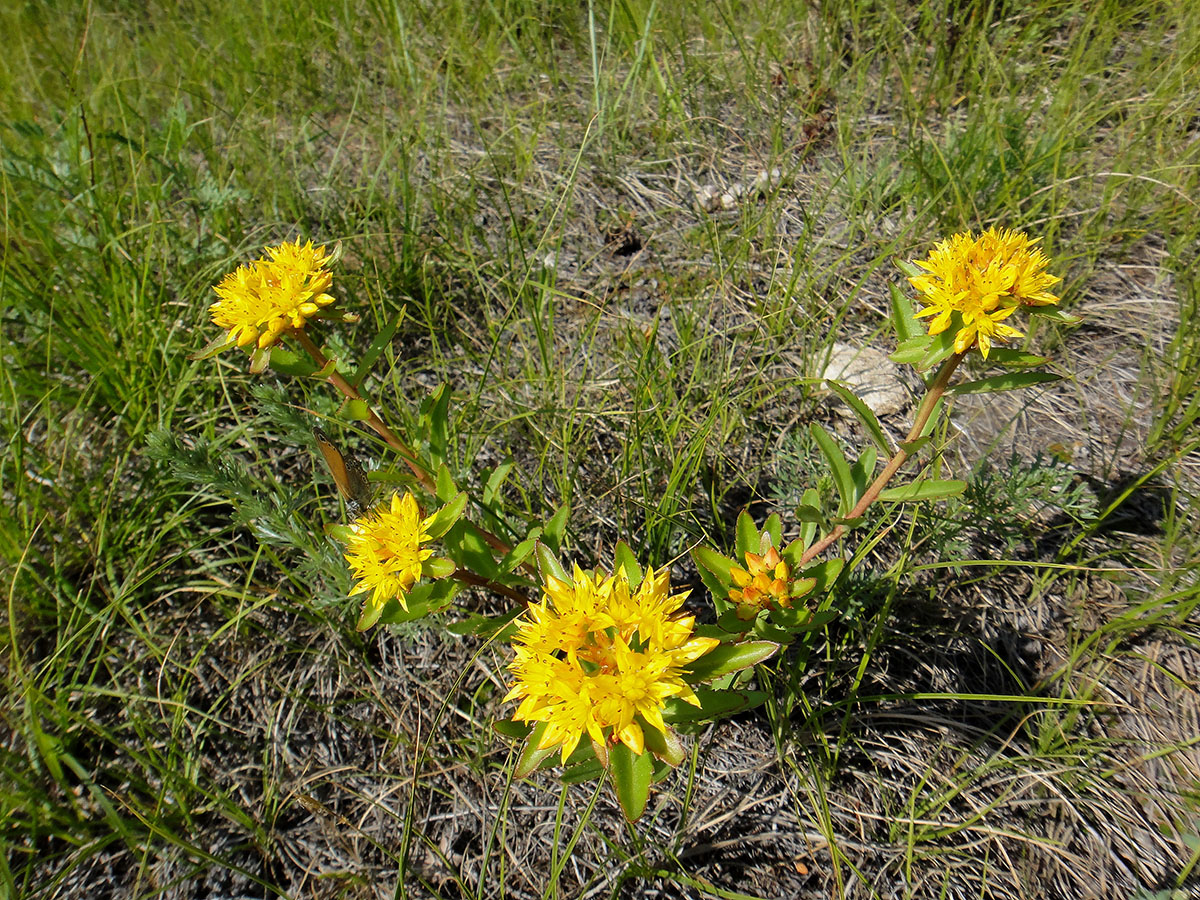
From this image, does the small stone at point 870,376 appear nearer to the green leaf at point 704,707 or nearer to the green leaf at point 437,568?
the green leaf at point 704,707

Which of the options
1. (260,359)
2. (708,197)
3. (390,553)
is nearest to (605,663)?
(390,553)

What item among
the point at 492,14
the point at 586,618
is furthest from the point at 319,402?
the point at 492,14

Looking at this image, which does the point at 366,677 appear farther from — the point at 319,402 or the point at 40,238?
the point at 40,238

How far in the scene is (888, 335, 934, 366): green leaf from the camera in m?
1.47

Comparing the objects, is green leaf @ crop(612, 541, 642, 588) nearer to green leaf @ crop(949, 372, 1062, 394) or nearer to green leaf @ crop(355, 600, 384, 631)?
green leaf @ crop(355, 600, 384, 631)

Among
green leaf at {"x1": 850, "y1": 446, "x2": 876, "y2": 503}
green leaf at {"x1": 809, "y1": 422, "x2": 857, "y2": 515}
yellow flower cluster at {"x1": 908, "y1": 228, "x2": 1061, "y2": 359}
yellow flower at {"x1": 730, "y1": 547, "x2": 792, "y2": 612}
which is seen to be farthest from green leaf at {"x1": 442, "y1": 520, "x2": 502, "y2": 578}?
yellow flower cluster at {"x1": 908, "y1": 228, "x2": 1061, "y2": 359}

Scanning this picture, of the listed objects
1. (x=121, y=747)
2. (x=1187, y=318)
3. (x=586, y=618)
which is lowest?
(x=1187, y=318)

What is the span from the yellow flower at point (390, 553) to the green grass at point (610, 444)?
433mm

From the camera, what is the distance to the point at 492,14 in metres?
3.40

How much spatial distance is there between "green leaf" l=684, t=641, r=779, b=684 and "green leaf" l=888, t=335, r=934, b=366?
2.22 feet

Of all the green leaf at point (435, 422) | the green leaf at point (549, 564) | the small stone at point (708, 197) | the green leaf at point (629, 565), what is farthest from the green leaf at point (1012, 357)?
the small stone at point (708, 197)

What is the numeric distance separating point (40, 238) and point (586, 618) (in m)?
2.59

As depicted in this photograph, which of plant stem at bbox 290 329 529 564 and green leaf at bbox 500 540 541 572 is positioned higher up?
plant stem at bbox 290 329 529 564

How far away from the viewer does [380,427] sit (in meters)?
1.60
